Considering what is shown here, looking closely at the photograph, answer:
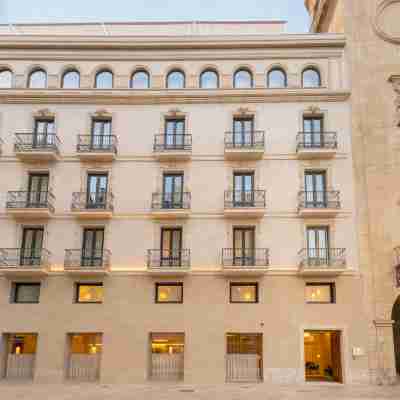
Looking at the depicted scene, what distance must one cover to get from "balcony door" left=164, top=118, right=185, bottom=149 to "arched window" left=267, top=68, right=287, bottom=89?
5285mm

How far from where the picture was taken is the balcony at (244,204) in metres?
23.4

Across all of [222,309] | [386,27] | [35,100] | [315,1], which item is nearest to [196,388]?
[222,309]

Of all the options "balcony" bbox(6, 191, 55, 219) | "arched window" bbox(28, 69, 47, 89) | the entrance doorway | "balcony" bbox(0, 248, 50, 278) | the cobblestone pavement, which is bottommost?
the cobblestone pavement

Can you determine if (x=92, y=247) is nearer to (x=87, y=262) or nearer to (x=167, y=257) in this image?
(x=87, y=262)

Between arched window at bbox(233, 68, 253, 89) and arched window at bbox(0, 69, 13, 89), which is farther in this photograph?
arched window at bbox(0, 69, 13, 89)

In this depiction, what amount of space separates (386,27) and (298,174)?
9695 millimetres

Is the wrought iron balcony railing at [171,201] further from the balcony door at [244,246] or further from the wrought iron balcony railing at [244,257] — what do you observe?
the wrought iron balcony railing at [244,257]

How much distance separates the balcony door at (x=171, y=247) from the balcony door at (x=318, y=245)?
6.50m

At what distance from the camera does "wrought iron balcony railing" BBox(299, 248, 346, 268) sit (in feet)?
74.4

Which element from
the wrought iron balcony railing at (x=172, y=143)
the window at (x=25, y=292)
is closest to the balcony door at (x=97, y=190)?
the wrought iron balcony railing at (x=172, y=143)

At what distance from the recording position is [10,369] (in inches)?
905

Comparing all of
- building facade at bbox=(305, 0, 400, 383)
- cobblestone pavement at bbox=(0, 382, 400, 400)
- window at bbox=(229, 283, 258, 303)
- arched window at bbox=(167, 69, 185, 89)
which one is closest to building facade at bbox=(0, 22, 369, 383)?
window at bbox=(229, 283, 258, 303)

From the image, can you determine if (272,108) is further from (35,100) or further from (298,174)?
(35,100)

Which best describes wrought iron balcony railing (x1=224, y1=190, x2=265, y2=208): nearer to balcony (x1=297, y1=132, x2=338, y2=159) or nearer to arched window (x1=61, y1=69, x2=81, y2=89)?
balcony (x1=297, y1=132, x2=338, y2=159)
